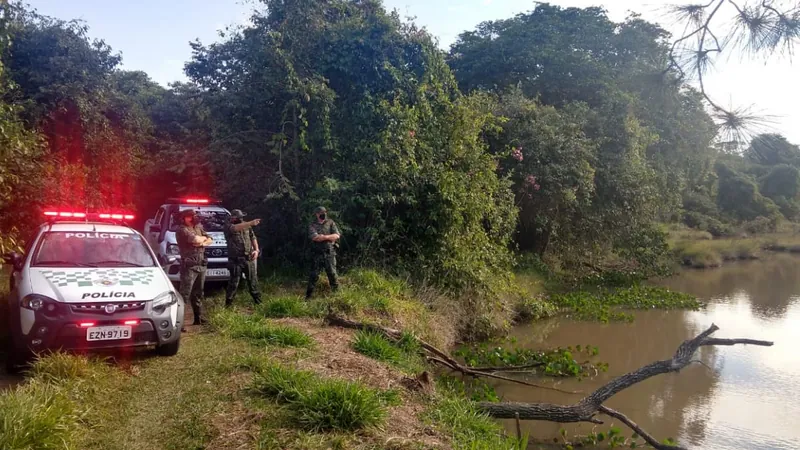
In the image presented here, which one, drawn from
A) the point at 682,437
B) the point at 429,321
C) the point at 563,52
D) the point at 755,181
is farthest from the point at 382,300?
the point at 755,181

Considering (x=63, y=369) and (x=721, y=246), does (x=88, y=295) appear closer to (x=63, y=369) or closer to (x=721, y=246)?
(x=63, y=369)

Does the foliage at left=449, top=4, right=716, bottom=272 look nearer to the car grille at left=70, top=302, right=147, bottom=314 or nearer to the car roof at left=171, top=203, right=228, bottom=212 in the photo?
the car roof at left=171, top=203, right=228, bottom=212

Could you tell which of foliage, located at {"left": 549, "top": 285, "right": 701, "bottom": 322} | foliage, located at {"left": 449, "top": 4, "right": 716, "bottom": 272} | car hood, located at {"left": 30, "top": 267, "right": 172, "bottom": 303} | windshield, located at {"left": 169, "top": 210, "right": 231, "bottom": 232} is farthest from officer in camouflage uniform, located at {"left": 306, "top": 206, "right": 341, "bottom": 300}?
foliage, located at {"left": 549, "top": 285, "right": 701, "bottom": 322}

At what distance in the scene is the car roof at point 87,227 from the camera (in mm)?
6879

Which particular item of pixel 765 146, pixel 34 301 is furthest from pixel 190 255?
pixel 765 146

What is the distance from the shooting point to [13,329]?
573 cm

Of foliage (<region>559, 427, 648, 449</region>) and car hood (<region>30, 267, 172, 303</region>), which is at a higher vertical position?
car hood (<region>30, 267, 172, 303</region>)

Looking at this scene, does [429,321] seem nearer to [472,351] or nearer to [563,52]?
[472,351]

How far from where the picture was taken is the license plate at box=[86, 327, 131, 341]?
561 cm

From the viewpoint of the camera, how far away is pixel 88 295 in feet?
18.8

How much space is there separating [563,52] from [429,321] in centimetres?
1327

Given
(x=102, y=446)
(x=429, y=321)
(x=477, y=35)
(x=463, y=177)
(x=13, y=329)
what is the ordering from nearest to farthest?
(x=102, y=446), (x=13, y=329), (x=429, y=321), (x=463, y=177), (x=477, y=35)

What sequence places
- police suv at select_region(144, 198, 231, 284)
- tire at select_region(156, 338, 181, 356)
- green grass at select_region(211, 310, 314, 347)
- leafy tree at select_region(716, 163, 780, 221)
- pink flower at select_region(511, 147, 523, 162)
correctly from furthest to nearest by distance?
leafy tree at select_region(716, 163, 780, 221) < pink flower at select_region(511, 147, 523, 162) < police suv at select_region(144, 198, 231, 284) < green grass at select_region(211, 310, 314, 347) < tire at select_region(156, 338, 181, 356)

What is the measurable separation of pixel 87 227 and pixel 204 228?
4.07 meters
